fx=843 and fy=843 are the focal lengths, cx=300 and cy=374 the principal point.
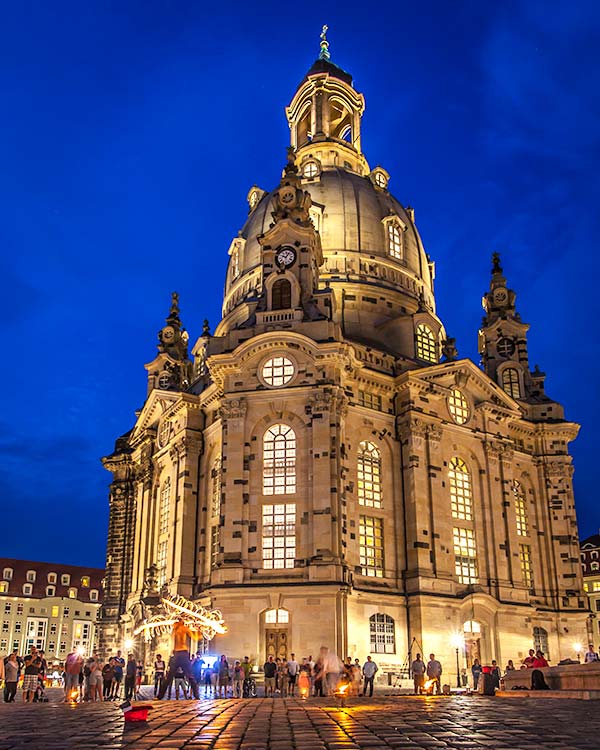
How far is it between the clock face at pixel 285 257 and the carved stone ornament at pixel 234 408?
9433 mm

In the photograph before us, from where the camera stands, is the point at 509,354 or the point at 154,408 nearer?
the point at 154,408

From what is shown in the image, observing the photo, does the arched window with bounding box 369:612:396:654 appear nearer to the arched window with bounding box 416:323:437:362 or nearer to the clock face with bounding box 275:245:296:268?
the arched window with bounding box 416:323:437:362

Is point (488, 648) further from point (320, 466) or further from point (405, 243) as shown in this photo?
point (405, 243)

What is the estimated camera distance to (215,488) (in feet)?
169

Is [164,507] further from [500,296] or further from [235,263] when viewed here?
[500,296]

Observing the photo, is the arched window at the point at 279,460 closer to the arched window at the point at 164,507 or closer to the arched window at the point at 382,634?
the arched window at the point at 382,634

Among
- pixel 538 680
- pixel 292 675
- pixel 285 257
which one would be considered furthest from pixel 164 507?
pixel 538 680

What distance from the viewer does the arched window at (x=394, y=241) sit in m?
64.4

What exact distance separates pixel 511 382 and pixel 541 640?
1896 centimetres

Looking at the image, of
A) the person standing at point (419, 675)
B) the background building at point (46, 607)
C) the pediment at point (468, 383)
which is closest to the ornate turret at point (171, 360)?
the pediment at point (468, 383)

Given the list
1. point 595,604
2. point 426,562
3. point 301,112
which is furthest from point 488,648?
point 301,112

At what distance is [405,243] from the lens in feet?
216

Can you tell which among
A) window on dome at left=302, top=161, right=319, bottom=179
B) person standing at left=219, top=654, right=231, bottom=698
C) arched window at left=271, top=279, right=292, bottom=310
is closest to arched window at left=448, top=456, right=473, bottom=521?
arched window at left=271, top=279, right=292, bottom=310

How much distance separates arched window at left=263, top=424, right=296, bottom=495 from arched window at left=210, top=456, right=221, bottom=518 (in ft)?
12.8
